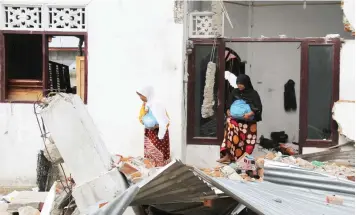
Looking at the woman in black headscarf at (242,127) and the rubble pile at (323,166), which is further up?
the woman in black headscarf at (242,127)

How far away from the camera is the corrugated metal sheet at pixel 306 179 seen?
5059mm

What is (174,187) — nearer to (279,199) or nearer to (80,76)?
(279,199)

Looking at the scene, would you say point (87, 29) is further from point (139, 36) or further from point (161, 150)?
point (161, 150)

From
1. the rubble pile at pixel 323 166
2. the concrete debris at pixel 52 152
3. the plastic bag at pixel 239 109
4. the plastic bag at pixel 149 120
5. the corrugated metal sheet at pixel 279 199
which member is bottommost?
the rubble pile at pixel 323 166

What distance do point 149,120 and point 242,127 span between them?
4.28ft

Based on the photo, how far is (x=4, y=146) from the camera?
24.3 ft

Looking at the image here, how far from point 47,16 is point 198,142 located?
2.78 metres

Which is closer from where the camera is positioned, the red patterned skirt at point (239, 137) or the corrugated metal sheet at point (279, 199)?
the corrugated metal sheet at point (279, 199)

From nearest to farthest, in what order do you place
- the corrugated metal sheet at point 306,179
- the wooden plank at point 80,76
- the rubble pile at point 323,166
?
the corrugated metal sheet at point 306,179 < the rubble pile at point 323,166 < the wooden plank at point 80,76

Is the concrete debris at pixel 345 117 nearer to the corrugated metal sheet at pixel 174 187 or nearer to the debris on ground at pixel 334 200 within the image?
the debris on ground at pixel 334 200

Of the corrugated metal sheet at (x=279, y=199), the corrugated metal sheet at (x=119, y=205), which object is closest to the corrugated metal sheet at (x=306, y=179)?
the corrugated metal sheet at (x=279, y=199)

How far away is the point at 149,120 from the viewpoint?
269 inches

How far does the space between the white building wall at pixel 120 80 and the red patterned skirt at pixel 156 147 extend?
1.21 ft

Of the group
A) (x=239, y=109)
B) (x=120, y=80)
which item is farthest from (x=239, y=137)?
(x=120, y=80)
